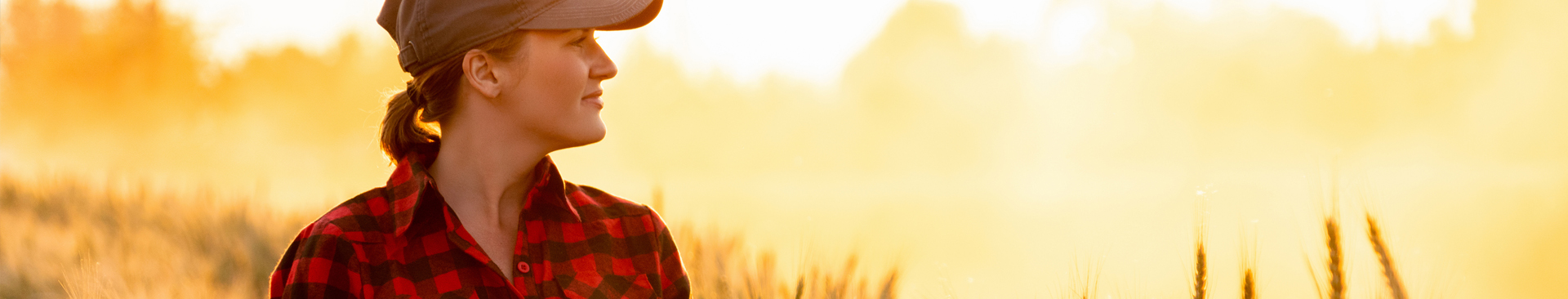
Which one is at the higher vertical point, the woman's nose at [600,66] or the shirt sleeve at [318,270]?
the woman's nose at [600,66]

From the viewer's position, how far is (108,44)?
13719 millimetres

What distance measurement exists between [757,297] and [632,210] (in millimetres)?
653

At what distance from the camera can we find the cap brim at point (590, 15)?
1396 millimetres

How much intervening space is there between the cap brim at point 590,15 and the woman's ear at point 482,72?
3.5 inches

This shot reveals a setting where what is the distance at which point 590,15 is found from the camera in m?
1.42

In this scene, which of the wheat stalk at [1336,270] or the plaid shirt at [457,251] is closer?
the plaid shirt at [457,251]

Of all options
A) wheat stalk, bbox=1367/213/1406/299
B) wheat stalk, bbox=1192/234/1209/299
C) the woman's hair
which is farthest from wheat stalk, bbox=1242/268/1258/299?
the woman's hair

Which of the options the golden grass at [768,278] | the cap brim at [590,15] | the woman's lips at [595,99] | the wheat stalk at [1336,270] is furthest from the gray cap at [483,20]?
the wheat stalk at [1336,270]

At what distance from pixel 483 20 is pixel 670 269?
0.61 m

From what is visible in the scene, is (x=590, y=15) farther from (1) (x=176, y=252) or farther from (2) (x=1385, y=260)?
(1) (x=176, y=252)

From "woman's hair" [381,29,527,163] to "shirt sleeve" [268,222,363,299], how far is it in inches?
9.8

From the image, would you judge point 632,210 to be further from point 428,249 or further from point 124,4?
point 124,4

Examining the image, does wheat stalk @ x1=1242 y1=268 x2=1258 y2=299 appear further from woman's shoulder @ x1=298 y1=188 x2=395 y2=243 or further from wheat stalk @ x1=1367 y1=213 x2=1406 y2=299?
woman's shoulder @ x1=298 y1=188 x2=395 y2=243

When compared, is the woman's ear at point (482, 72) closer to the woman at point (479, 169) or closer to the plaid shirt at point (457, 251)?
the woman at point (479, 169)
